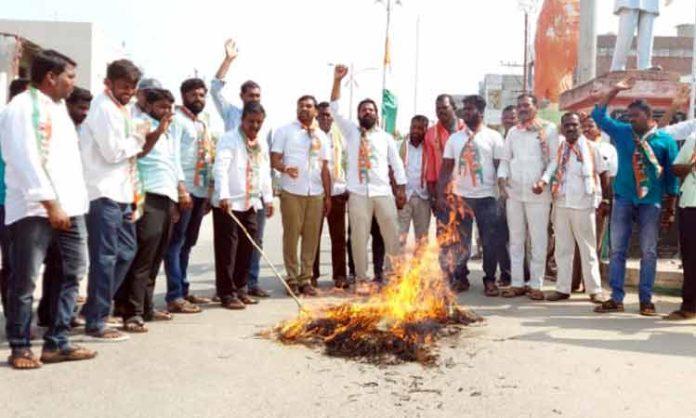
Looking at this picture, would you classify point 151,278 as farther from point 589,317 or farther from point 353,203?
point 589,317

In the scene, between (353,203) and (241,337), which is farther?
(353,203)

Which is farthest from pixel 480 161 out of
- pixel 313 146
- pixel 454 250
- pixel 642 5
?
pixel 642 5

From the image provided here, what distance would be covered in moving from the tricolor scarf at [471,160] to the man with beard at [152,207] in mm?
3466

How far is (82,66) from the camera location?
136 ft

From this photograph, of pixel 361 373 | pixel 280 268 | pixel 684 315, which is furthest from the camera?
pixel 280 268

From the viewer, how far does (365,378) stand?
192 inches

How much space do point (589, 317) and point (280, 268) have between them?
4.68 m

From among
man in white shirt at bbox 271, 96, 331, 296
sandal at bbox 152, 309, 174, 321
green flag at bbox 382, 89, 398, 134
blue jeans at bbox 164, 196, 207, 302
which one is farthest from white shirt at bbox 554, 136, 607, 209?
green flag at bbox 382, 89, 398, 134

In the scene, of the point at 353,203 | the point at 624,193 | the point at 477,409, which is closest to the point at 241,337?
the point at 477,409

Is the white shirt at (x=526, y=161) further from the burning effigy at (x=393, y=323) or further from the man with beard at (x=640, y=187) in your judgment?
the burning effigy at (x=393, y=323)

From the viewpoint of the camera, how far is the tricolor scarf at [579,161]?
A: 798 centimetres

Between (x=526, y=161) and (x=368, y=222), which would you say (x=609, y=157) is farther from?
(x=368, y=222)

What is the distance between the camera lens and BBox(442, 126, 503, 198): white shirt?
28.1 feet

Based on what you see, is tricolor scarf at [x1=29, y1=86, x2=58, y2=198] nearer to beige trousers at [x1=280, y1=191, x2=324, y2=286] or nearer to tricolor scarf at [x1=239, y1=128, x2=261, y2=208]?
tricolor scarf at [x1=239, y1=128, x2=261, y2=208]
